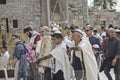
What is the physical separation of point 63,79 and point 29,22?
19700mm

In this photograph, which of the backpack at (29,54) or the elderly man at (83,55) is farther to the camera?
the backpack at (29,54)

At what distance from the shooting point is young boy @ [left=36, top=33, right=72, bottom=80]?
7.73 meters

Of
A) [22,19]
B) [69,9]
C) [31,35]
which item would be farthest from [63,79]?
[69,9]

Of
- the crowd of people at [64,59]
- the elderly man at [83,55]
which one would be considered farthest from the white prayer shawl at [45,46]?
the elderly man at [83,55]

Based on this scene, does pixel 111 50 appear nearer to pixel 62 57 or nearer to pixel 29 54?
pixel 29 54

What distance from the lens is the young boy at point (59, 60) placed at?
25.4 ft

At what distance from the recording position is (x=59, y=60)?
306 inches

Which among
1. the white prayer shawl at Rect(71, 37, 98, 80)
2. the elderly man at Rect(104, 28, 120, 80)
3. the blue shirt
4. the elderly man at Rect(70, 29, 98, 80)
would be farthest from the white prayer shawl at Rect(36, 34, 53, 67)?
the elderly man at Rect(104, 28, 120, 80)

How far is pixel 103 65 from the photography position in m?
10.2

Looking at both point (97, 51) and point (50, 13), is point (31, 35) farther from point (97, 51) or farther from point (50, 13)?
point (50, 13)

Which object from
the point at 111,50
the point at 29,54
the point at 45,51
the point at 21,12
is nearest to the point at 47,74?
the point at 45,51

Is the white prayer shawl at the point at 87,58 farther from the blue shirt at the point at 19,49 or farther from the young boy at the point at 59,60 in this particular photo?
the blue shirt at the point at 19,49

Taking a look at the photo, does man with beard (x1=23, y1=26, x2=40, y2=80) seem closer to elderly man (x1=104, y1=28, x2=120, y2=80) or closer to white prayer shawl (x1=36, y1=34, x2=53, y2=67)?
white prayer shawl (x1=36, y1=34, x2=53, y2=67)

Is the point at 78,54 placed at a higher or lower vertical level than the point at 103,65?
higher
